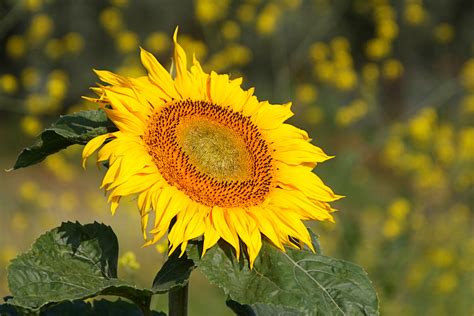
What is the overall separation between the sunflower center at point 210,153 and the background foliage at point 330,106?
2.36 meters

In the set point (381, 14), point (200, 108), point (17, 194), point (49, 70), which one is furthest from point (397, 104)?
point (200, 108)

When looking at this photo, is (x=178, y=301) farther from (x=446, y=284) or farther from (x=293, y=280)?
(x=446, y=284)

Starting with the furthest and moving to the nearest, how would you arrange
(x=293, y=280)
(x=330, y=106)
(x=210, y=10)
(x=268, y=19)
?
(x=330, y=106)
(x=268, y=19)
(x=210, y=10)
(x=293, y=280)

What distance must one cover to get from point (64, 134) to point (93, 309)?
A: 442 mm

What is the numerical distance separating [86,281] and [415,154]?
5062 millimetres

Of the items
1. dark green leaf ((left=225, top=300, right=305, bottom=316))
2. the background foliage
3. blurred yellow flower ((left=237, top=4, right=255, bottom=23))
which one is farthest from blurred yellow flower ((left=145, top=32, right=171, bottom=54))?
dark green leaf ((left=225, top=300, right=305, bottom=316))

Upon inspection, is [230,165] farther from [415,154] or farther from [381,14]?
[381,14]

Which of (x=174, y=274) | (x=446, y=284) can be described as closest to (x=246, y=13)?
(x=446, y=284)

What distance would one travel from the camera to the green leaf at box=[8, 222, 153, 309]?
149cm

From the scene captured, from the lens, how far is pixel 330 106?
23.8 feet

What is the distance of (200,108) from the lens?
1.89 metres

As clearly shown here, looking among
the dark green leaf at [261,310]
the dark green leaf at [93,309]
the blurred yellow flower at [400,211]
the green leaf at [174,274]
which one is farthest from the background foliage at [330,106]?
the green leaf at [174,274]

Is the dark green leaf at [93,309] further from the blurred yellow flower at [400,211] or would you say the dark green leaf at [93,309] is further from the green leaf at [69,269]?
the blurred yellow flower at [400,211]

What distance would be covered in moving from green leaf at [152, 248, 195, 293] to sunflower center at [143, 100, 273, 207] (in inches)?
4.9
